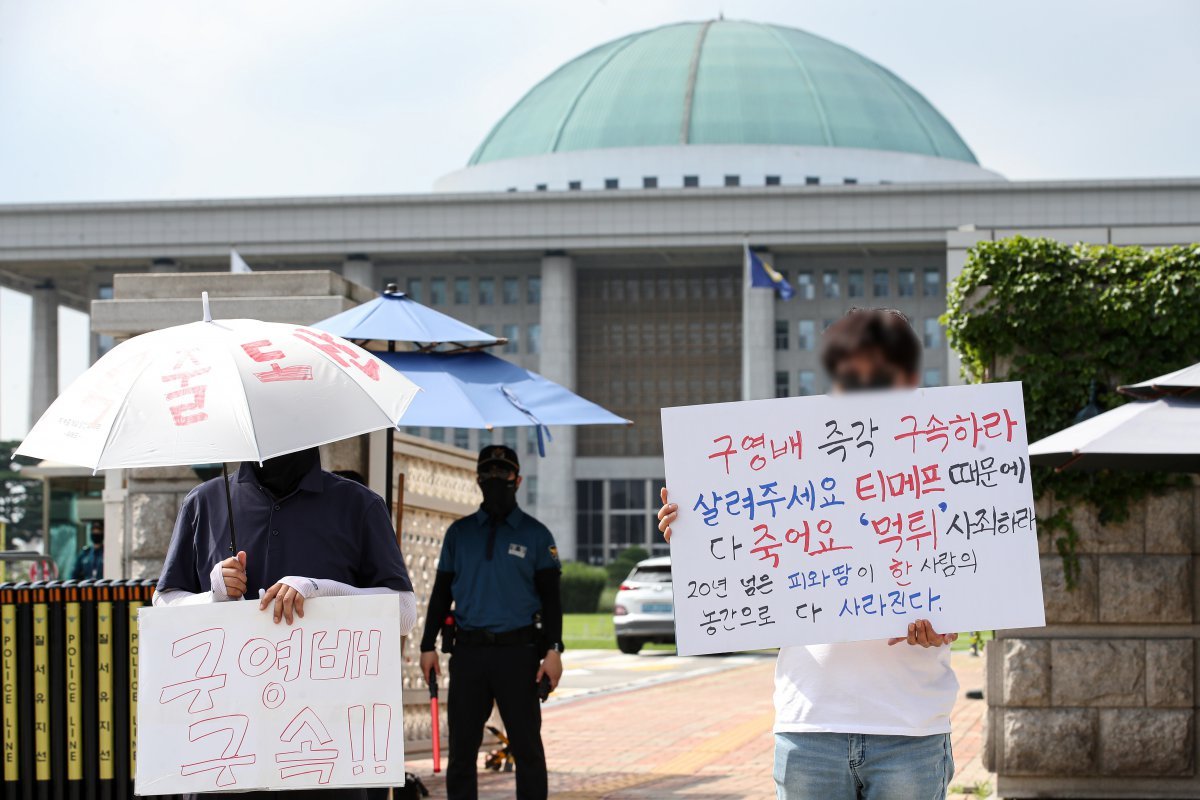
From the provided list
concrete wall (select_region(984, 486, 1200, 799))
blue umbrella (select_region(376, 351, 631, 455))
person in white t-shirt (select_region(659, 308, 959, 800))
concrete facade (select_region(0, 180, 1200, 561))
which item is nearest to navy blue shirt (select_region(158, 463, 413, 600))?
person in white t-shirt (select_region(659, 308, 959, 800))

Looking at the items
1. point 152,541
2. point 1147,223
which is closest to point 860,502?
point 152,541

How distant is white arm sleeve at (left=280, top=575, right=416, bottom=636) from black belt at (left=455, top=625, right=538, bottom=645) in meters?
3.10

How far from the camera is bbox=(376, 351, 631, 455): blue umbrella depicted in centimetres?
811

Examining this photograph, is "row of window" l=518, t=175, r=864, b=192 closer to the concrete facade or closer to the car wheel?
the concrete facade

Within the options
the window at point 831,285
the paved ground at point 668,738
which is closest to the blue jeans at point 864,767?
the paved ground at point 668,738

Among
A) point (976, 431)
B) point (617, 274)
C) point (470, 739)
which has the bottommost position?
point (470, 739)

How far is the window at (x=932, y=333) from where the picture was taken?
8162cm

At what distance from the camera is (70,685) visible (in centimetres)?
628

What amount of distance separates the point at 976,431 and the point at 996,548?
31 centimetres

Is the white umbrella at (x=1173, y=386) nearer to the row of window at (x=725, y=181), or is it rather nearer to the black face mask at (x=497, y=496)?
the black face mask at (x=497, y=496)

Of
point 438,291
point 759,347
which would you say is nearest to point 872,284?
point 759,347

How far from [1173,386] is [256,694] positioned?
5.04 meters

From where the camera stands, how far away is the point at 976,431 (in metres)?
4.19

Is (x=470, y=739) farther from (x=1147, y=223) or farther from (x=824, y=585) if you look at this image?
(x=1147, y=223)
